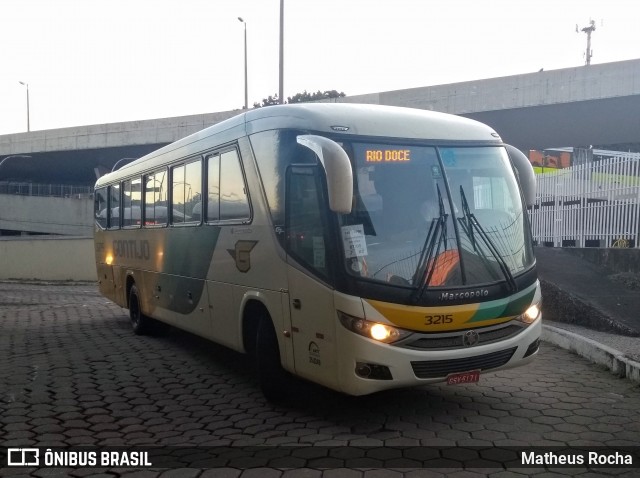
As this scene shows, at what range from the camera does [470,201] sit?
6344 millimetres

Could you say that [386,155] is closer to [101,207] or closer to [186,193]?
[186,193]

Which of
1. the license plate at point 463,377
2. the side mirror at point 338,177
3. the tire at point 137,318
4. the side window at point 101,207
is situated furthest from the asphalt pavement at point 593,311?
the side window at point 101,207

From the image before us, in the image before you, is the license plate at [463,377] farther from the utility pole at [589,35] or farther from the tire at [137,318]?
the utility pole at [589,35]

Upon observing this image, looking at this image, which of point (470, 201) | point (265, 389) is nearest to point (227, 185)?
point (265, 389)

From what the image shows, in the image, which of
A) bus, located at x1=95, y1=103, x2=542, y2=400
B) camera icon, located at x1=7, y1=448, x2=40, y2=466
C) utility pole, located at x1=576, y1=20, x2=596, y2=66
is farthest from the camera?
utility pole, located at x1=576, y1=20, x2=596, y2=66

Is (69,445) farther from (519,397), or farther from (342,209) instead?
(519,397)

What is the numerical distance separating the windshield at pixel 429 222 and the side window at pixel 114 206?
828 cm

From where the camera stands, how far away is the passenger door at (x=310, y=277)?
5.99 meters

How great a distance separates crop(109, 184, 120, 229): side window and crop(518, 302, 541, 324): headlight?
887cm

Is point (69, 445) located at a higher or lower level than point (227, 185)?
lower

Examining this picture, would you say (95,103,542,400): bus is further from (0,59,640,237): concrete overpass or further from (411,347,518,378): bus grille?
(0,59,640,237): concrete overpass

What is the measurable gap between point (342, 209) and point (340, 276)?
0.58m

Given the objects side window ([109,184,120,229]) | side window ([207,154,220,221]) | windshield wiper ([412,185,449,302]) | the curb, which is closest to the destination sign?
windshield wiper ([412,185,449,302])

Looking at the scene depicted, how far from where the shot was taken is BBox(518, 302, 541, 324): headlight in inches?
254
